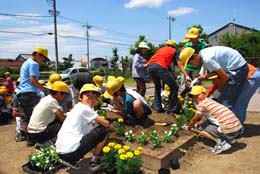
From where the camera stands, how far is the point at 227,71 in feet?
17.2

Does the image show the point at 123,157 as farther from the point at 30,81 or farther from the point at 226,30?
the point at 226,30

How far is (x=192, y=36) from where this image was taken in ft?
20.2

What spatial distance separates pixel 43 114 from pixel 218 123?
2586mm

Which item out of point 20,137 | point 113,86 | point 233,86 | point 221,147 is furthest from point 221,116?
point 20,137

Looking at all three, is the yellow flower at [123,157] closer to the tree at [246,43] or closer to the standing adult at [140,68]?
the standing adult at [140,68]

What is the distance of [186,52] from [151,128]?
4.60 feet

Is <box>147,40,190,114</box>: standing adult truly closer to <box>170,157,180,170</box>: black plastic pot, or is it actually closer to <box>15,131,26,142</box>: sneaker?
<box>170,157,180,170</box>: black plastic pot

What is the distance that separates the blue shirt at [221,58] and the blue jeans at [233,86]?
0.29 feet

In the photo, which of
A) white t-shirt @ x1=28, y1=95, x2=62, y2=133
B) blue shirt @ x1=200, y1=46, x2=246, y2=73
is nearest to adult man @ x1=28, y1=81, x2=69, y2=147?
white t-shirt @ x1=28, y1=95, x2=62, y2=133

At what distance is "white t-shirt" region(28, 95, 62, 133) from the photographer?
461cm

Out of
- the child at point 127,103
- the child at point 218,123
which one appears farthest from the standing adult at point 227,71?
the child at point 127,103

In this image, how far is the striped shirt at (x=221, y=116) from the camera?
4.63 meters

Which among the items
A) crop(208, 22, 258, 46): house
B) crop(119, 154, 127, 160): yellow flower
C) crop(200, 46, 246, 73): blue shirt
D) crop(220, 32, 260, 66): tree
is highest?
crop(208, 22, 258, 46): house

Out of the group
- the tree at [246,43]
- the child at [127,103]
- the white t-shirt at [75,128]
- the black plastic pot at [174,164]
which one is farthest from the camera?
the tree at [246,43]
